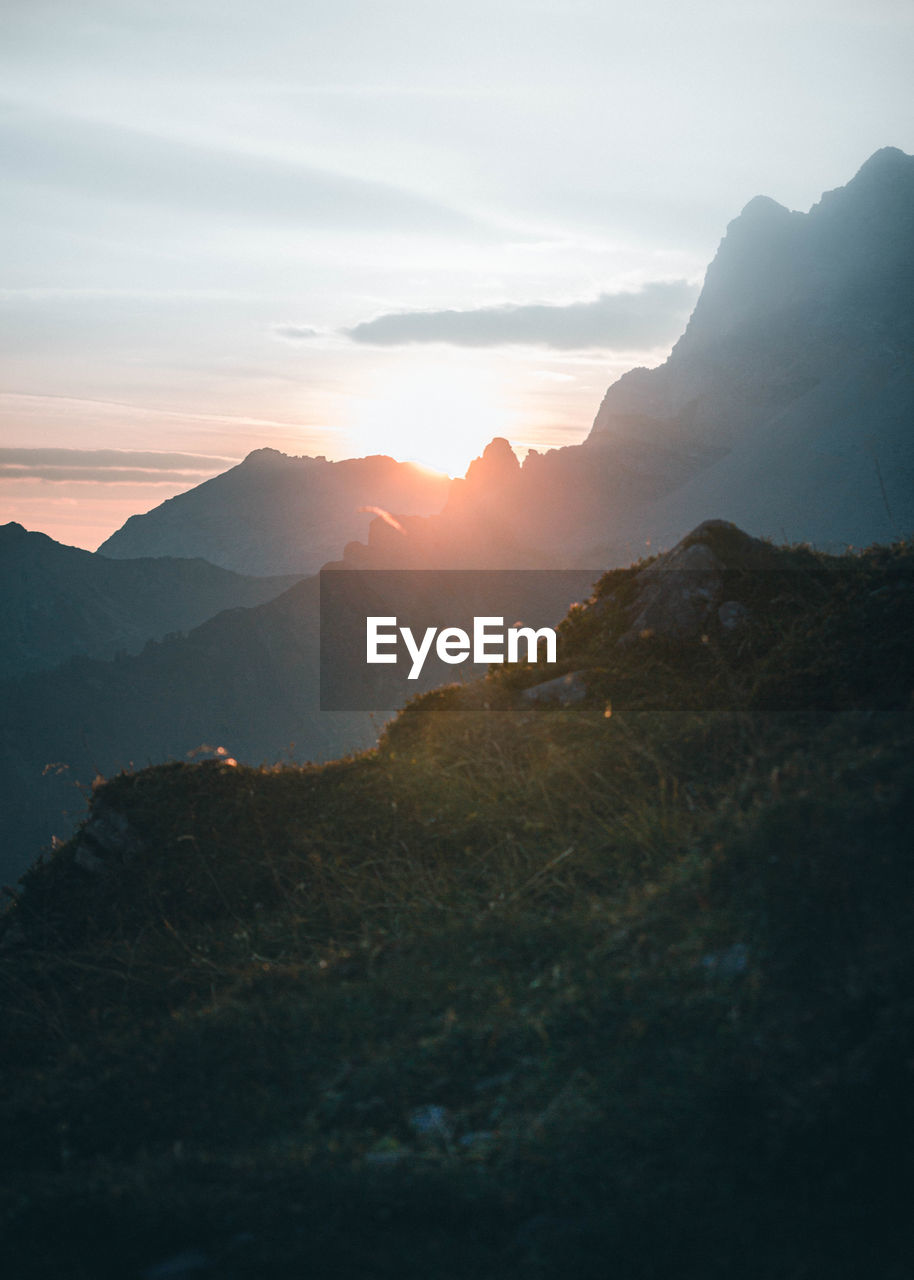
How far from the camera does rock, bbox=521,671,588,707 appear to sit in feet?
27.5

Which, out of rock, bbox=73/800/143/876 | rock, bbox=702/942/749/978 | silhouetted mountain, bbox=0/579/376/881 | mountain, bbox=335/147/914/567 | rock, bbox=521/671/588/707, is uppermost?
mountain, bbox=335/147/914/567

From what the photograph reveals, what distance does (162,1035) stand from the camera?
4.59 m

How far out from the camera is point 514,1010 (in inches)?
160

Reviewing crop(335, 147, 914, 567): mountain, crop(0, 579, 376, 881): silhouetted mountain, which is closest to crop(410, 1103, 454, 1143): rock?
crop(335, 147, 914, 567): mountain

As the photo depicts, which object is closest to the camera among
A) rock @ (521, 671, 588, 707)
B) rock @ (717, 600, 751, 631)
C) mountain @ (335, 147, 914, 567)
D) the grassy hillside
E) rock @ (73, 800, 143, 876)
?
the grassy hillside

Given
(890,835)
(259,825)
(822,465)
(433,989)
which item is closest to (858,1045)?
(890,835)

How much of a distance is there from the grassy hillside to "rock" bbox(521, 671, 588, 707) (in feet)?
1.66

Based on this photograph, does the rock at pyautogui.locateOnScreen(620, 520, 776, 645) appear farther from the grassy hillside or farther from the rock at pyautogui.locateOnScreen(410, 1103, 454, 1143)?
the rock at pyautogui.locateOnScreen(410, 1103, 454, 1143)

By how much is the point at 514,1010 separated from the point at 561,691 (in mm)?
4705

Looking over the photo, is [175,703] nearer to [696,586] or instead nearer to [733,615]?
[696,586]

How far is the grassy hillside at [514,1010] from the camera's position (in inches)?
112

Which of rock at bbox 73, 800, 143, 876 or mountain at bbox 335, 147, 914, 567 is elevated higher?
mountain at bbox 335, 147, 914, 567

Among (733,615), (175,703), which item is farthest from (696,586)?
(175,703)

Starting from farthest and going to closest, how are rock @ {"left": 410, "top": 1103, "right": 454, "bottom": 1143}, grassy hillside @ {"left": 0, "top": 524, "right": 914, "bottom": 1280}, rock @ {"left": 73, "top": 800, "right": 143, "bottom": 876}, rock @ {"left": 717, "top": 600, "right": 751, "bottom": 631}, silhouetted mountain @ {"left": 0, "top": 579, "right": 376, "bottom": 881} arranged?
silhouetted mountain @ {"left": 0, "top": 579, "right": 376, "bottom": 881}, rock @ {"left": 717, "top": 600, "right": 751, "bottom": 631}, rock @ {"left": 73, "top": 800, "right": 143, "bottom": 876}, rock @ {"left": 410, "top": 1103, "right": 454, "bottom": 1143}, grassy hillside @ {"left": 0, "top": 524, "right": 914, "bottom": 1280}
